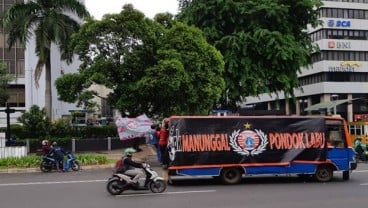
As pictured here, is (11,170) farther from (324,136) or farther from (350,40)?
(350,40)

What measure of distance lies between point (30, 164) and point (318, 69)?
2124 inches

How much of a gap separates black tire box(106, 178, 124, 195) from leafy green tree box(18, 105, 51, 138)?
1996cm

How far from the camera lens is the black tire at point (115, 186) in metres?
15.2

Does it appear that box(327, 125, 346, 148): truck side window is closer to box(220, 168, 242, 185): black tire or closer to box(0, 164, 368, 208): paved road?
box(0, 164, 368, 208): paved road

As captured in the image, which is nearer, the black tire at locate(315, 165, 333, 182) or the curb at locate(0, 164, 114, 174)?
the black tire at locate(315, 165, 333, 182)

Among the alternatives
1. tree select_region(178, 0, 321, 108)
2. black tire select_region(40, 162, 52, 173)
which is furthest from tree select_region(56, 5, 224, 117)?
black tire select_region(40, 162, 52, 173)

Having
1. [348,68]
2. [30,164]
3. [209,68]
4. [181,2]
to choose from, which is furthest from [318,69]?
[30,164]

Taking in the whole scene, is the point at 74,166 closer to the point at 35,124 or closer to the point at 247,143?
the point at 247,143

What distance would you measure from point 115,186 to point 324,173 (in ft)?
24.0

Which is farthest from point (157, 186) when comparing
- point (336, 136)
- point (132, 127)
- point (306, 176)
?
point (132, 127)

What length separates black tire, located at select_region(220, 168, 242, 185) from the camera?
1770cm

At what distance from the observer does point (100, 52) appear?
31.9m

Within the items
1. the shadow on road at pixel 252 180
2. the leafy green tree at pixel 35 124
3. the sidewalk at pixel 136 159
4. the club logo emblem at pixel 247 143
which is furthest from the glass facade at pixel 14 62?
the club logo emblem at pixel 247 143

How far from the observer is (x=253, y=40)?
3747 cm
